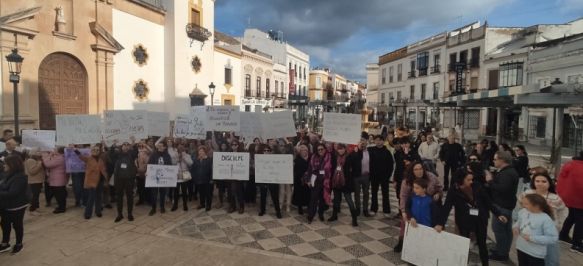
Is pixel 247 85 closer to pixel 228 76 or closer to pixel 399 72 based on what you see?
pixel 228 76

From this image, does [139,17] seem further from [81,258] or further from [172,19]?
[81,258]

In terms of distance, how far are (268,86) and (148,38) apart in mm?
18077

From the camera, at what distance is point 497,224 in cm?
500

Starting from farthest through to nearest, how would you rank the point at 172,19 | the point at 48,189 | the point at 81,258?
1. the point at 172,19
2. the point at 48,189
3. the point at 81,258

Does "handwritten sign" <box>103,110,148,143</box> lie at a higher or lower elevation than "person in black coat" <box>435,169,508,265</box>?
higher

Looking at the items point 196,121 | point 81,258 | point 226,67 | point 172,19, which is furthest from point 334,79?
point 81,258

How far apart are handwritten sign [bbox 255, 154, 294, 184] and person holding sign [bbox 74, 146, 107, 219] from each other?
307 cm

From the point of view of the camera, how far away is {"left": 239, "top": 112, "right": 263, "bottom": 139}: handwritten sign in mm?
9164

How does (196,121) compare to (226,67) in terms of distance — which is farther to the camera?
(226,67)

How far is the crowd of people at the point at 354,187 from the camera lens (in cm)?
448

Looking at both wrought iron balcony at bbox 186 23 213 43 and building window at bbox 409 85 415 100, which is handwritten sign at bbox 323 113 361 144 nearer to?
wrought iron balcony at bbox 186 23 213 43

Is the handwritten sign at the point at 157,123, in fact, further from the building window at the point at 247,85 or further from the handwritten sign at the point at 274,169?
the building window at the point at 247,85

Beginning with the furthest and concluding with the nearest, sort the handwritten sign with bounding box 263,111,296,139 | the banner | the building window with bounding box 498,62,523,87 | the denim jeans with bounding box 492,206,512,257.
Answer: the building window with bounding box 498,62,523,87 < the handwritten sign with bounding box 263,111,296,139 < the banner < the denim jeans with bounding box 492,206,512,257

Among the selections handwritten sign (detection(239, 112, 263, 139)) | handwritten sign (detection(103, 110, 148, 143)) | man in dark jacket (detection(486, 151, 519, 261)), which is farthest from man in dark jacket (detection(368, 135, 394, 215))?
handwritten sign (detection(103, 110, 148, 143))
